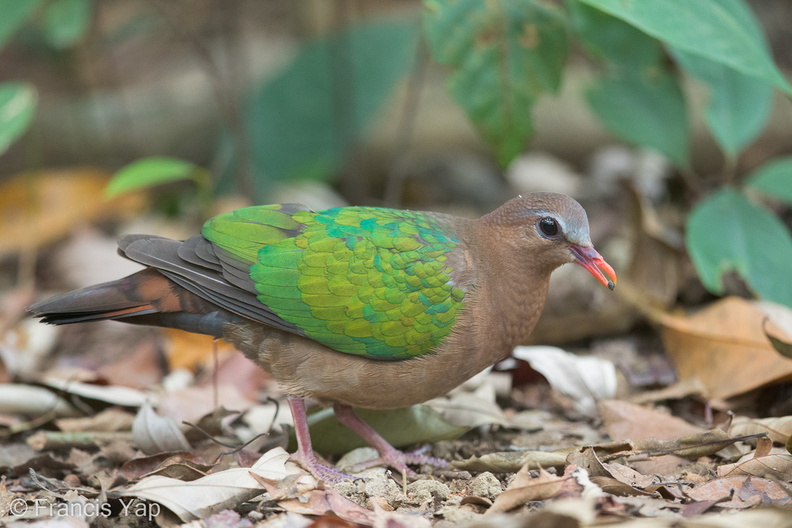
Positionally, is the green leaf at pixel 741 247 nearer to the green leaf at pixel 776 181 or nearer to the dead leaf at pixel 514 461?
the green leaf at pixel 776 181

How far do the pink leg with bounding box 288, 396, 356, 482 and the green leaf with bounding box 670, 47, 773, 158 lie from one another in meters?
2.96

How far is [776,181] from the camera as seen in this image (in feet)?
16.4

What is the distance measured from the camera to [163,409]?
4.25 metres

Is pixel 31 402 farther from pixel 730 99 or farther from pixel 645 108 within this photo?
pixel 730 99

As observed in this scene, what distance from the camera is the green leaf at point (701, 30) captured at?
12.9ft

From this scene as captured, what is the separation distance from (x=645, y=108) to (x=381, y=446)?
284cm

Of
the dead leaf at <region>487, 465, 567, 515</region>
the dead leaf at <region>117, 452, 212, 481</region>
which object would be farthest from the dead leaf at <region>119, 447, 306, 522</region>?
the dead leaf at <region>487, 465, 567, 515</region>

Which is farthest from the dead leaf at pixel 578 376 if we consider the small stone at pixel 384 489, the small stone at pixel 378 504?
the small stone at pixel 378 504

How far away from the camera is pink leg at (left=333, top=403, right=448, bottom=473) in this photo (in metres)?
3.77

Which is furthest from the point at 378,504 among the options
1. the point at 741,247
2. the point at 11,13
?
the point at 11,13

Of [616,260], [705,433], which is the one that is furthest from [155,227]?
[705,433]

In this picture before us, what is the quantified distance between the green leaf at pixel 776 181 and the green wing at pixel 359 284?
7.46 ft

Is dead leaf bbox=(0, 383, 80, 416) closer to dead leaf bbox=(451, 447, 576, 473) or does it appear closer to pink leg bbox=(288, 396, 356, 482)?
pink leg bbox=(288, 396, 356, 482)

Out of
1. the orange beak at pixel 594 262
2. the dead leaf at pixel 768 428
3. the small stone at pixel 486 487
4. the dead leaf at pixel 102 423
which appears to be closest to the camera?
the small stone at pixel 486 487
